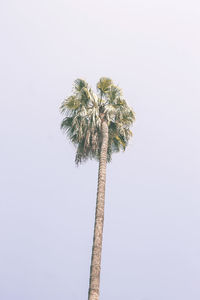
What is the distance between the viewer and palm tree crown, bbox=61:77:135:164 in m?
22.5

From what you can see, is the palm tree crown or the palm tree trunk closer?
the palm tree trunk

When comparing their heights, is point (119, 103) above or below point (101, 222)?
above

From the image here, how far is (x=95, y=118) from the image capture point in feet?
72.9

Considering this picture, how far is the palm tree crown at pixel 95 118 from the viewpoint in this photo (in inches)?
885

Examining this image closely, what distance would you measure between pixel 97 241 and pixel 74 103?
389 inches

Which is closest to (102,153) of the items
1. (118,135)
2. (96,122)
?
(96,122)

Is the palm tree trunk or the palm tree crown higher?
the palm tree crown

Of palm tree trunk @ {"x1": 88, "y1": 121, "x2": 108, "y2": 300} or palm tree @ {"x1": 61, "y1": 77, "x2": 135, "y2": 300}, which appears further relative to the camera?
palm tree @ {"x1": 61, "y1": 77, "x2": 135, "y2": 300}

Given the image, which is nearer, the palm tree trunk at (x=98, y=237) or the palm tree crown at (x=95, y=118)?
the palm tree trunk at (x=98, y=237)

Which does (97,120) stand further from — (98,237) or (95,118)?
(98,237)

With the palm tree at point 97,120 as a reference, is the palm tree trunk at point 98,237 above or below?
below

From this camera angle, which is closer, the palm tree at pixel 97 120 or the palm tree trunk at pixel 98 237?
the palm tree trunk at pixel 98 237

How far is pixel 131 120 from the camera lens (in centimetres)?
2441

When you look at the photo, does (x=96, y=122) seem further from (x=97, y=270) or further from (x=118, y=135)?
(x=97, y=270)
